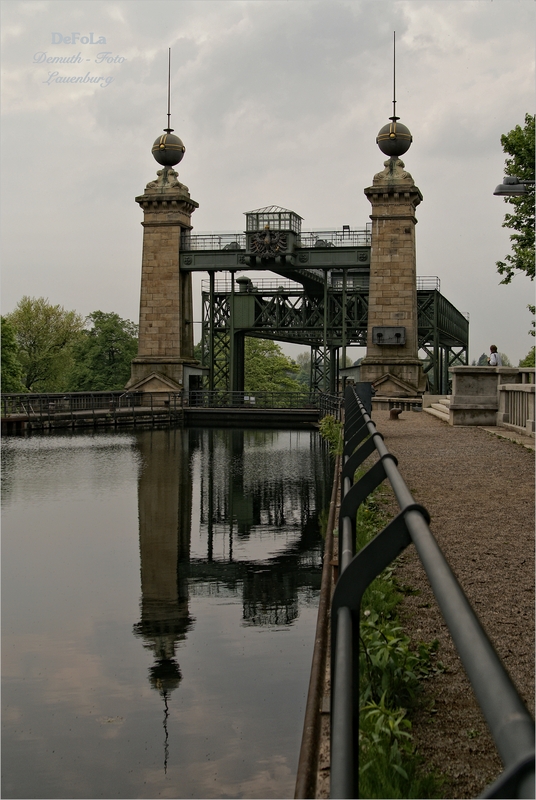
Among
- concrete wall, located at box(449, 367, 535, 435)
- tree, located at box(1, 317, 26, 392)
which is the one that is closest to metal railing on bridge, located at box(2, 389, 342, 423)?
tree, located at box(1, 317, 26, 392)

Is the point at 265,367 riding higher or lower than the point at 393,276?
lower

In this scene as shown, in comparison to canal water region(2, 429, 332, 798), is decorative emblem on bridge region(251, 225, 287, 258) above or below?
above

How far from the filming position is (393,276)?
43.0 meters

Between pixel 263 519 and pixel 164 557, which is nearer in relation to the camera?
pixel 164 557

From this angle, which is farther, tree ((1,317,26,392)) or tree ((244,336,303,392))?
tree ((244,336,303,392))

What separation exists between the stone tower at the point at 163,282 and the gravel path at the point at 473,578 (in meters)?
32.8

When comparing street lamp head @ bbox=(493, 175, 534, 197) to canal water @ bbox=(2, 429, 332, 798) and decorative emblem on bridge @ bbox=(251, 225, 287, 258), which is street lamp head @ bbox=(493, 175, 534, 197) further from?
decorative emblem on bridge @ bbox=(251, 225, 287, 258)

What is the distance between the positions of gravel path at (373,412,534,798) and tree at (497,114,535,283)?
2076 centimetres

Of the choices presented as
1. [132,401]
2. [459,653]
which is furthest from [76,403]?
[459,653]

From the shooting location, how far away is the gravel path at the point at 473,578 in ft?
12.3

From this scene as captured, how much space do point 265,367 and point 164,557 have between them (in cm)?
7225

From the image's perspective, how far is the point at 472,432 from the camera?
60.5ft

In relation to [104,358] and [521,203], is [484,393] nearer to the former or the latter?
[521,203]

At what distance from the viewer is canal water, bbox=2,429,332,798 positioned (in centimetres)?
679
